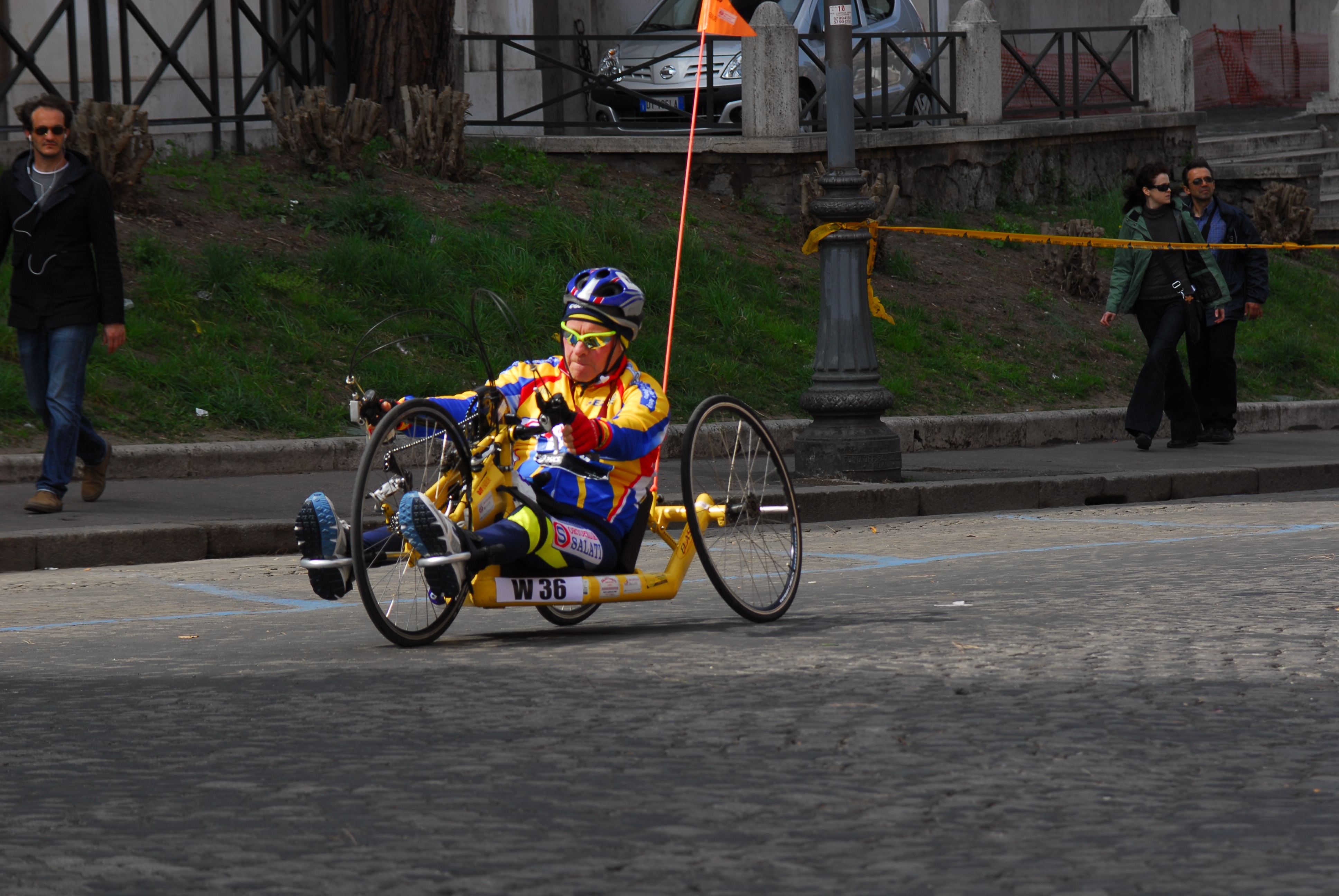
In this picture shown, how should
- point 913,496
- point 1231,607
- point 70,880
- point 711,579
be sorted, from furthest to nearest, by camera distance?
point 913,496 < point 1231,607 < point 711,579 < point 70,880

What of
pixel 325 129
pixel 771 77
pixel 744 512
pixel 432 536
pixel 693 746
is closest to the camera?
pixel 693 746

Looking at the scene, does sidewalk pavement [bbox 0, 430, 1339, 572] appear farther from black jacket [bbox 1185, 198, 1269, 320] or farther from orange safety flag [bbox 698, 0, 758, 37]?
orange safety flag [bbox 698, 0, 758, 37]

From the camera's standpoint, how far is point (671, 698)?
17.3 ft

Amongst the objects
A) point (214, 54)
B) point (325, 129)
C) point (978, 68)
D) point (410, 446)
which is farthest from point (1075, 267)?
point (410, 446)

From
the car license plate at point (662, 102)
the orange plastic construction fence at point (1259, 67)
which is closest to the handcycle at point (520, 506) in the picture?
the car license plate at point (662, 102)

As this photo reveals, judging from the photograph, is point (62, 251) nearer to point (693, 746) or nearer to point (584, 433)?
point (584, 433)

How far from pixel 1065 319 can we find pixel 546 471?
11502mm

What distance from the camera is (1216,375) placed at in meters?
13.7

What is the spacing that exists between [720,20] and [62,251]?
11.2ft

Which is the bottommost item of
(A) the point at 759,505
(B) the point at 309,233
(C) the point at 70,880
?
(C) the point at 70,880

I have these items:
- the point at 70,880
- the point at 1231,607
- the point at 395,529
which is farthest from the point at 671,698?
the point at 1231,607

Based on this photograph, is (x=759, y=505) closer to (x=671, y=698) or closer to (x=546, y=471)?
(x=546, y=471)

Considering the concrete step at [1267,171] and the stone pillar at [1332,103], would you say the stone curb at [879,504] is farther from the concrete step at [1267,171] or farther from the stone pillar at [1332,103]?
the stone pillar at [1332,103]

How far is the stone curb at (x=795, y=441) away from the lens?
1105 centimetres
